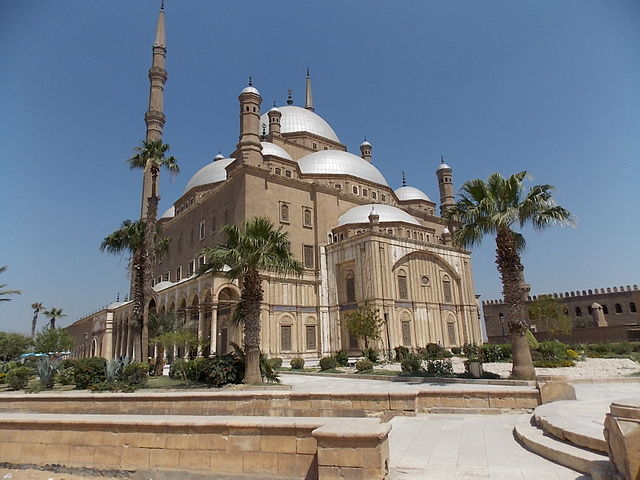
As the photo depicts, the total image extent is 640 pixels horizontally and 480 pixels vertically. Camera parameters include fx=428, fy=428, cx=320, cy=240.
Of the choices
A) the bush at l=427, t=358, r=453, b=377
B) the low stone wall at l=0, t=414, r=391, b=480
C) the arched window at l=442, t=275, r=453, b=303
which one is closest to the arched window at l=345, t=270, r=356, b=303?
the arched window at l=442, t=275, r=453, b=303

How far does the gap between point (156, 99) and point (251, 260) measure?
30389 millimetres

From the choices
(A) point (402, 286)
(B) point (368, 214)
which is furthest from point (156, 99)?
(A) point (402, 286)

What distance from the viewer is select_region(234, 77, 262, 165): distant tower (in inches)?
1185

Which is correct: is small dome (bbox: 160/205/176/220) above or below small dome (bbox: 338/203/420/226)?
above

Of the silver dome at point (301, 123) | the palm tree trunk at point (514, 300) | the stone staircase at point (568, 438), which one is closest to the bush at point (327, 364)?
the palm tree trunk at point (514, 300)

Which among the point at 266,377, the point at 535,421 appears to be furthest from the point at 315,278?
the point at 535,421

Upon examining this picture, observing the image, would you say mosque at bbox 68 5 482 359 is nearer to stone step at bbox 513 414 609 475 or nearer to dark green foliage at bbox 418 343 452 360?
dark green foliage at bbox 418 343 452 360

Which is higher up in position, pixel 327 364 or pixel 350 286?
pixel 350 286

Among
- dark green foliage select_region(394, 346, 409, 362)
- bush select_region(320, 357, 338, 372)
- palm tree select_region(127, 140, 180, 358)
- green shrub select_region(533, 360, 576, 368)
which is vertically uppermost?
palm tree select_region(127, 140, 180, 358)

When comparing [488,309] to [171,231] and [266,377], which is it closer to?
[171,231]

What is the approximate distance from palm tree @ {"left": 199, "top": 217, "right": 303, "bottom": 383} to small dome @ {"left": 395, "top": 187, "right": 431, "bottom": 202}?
32169 millimetres

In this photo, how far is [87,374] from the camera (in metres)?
15.0

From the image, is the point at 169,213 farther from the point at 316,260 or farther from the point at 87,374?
the point at 87,374

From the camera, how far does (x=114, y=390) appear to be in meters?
13.9
